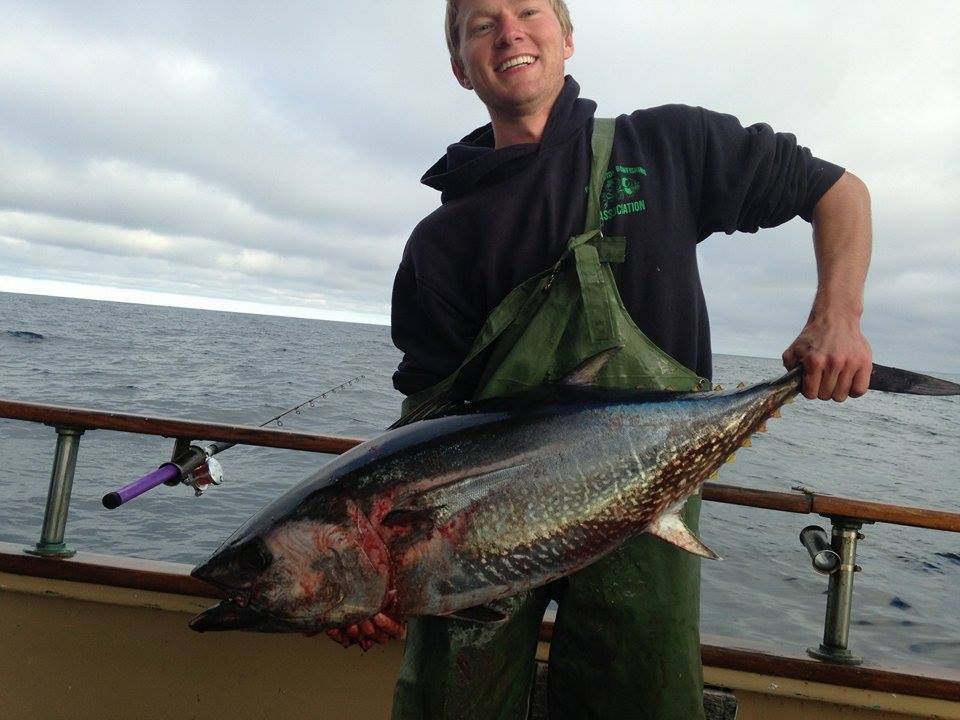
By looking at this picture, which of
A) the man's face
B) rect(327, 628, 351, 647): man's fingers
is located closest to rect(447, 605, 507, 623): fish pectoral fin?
rect(327, 628, 351, 647): man's fingers

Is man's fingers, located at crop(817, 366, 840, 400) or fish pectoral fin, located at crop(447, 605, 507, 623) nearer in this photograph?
fish pectoral fin, located at crop(447, 605, 507, 623)

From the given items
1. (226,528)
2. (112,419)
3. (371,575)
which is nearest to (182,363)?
(226,528)

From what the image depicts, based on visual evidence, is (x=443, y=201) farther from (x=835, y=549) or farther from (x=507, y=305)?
(x=835, y=549)

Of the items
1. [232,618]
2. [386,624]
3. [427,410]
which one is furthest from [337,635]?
[427,410]

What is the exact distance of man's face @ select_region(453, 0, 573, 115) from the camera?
2.24 metres

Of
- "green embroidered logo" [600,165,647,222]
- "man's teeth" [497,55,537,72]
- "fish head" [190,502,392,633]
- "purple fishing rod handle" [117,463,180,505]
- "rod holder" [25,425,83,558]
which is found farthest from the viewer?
"rod holder" [25,425,83,558]

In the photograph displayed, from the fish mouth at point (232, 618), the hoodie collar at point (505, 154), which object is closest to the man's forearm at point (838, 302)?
the hoodie collar at point (505, 154)

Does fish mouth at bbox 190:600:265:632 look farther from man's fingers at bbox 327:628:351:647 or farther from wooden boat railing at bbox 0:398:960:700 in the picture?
wooden boat railing at bbox 0:398:960:700

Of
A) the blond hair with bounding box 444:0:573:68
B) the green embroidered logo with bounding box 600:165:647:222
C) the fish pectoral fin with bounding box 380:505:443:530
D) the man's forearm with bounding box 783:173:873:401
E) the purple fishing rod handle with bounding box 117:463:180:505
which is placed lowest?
the purple fishing rod handle with bounding box 117:463:180:505

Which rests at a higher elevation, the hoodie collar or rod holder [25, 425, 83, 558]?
the hoodie collar

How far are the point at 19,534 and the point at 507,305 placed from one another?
7186 millimetres

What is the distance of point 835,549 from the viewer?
2.76m

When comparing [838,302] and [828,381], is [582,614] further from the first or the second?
[838,302]

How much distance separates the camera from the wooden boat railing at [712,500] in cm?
262
